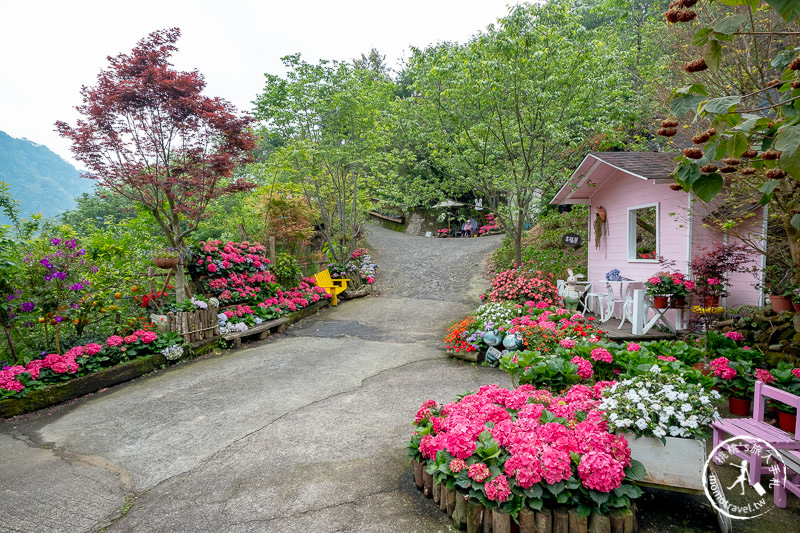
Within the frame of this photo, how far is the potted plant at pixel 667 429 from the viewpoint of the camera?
235 centimetres

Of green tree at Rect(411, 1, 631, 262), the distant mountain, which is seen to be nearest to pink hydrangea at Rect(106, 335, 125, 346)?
green tree at Rect(411, 1, 631, 262)

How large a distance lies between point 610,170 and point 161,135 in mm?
7910

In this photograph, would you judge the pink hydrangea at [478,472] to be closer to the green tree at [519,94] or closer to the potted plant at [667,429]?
the potted plant at [667,429]

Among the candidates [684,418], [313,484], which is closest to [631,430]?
[684,418]

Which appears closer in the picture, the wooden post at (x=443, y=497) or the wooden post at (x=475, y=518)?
the wooden post at (x=475, y=518)

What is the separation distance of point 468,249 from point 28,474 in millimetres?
13954

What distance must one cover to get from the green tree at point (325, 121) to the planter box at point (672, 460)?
838 cm

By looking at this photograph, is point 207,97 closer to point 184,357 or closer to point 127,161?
point 127,161

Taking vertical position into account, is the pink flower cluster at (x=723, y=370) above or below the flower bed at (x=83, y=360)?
above

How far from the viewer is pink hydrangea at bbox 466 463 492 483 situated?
2328 mm

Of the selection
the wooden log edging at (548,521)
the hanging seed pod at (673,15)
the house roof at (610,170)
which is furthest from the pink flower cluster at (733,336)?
the hanging seed pod at (673,15)

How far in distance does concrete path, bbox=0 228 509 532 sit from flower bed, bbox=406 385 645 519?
360 mm

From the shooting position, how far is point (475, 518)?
7.52 feet

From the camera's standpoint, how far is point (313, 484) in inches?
112
